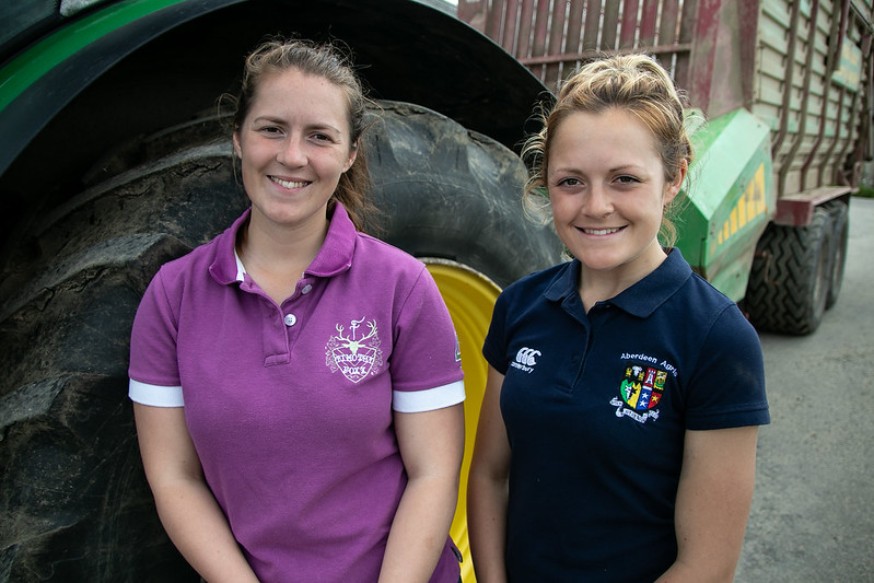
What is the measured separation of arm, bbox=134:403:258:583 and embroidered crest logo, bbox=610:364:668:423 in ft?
2.15

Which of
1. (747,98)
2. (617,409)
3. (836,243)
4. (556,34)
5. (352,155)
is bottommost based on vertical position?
(617,409)

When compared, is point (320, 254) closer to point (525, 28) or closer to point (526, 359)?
point (526, 359)

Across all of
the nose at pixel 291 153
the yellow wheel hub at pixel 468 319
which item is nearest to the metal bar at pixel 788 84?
the yellow wheel hub at pixel 468 319

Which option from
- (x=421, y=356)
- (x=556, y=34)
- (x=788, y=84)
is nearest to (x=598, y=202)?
(x=421, y=356)

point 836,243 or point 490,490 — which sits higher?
point 836,243

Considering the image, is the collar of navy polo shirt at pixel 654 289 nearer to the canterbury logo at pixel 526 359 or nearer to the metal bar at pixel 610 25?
the canterbury logo at pixel 526 359

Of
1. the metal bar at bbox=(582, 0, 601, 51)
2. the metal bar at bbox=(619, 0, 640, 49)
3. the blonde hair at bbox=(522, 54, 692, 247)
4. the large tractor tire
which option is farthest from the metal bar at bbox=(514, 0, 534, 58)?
the blonde hair at bbox=(522, 54, 692, 247)


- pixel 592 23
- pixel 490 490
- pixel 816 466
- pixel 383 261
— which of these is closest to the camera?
pixel 383 261

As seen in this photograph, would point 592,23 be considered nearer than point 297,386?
No

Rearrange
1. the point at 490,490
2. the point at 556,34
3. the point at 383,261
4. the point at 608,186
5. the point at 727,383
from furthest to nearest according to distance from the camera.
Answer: the point at 556,34 → the point at 490,490 → the point at 383,261 → the point at 608,186 → the point at 727,383

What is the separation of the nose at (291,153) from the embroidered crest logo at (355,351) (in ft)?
0.90

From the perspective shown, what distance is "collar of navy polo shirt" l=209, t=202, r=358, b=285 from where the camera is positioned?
1.22 metres

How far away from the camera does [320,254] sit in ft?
4.11

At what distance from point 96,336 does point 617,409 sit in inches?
33.5
